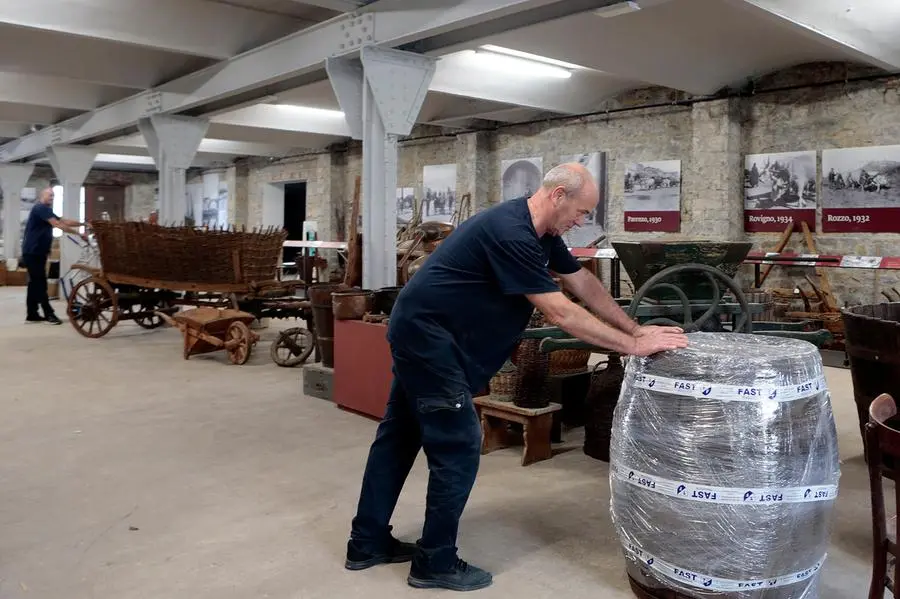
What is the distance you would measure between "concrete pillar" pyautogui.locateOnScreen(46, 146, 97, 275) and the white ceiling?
2460mm

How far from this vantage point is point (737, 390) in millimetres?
2480

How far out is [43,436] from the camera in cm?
517

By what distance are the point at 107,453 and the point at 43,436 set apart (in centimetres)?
68

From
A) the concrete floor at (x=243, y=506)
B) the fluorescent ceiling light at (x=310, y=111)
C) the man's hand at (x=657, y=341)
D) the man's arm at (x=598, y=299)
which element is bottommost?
the concrete floor at (x=243, y=506)

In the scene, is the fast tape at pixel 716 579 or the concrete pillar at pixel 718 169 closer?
the fast tape at pixel 716 579

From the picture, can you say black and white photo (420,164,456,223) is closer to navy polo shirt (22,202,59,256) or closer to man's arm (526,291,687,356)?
navy polo shirt (22,202,59,256)

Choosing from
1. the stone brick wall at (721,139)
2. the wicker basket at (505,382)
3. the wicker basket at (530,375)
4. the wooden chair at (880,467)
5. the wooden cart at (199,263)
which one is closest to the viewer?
the wooden chair at (880,467)

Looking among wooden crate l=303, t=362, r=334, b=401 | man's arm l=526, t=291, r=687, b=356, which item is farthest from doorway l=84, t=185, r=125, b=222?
man's arm l=526, t=291, r=687, b=356

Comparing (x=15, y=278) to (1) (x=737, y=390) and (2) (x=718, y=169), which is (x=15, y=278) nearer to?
(2) (x=718, y=169)

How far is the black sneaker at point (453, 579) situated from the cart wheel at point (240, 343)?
5268 mm

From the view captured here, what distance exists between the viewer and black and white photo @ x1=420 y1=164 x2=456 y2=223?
14820mm

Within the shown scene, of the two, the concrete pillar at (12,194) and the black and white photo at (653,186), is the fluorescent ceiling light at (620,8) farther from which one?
the concrete pillar at (12,194)

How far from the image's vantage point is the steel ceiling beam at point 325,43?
6.09m

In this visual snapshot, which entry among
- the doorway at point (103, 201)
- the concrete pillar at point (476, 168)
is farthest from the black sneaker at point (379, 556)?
the doorway at point (103, 201)
